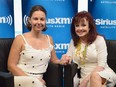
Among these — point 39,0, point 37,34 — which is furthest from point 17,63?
point 39,0

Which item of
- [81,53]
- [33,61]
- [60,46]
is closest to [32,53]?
[33,61]

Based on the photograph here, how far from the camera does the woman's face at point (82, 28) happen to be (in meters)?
2.82

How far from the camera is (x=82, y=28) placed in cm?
283

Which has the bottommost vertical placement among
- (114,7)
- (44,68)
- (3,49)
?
(44,68)

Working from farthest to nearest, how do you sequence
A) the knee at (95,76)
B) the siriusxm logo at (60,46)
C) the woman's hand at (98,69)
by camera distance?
1. the siriusxm logo at (60,46)
2. the woman's hand at (98,69)
3. the knee at (95,76)

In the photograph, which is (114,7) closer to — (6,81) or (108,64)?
(108,64)

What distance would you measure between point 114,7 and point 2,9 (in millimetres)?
1673

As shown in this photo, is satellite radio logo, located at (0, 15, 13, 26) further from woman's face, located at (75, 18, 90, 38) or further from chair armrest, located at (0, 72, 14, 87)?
chair armrest, located at (0, 72, 14, 87)

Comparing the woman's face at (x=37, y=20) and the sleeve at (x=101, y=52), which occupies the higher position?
the woman's face at (x=37, y=20)

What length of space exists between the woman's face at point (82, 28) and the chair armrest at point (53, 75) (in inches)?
17.5

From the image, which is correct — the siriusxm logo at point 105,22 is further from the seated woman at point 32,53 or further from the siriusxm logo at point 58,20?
the seated woman at point 32,53

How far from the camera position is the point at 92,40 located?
2.86 meters

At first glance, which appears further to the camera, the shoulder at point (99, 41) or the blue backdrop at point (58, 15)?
the blue backdrop at point (58, 15)

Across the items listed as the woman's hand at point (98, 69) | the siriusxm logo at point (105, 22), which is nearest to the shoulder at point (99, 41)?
the woman's hand at point (98, 69)
